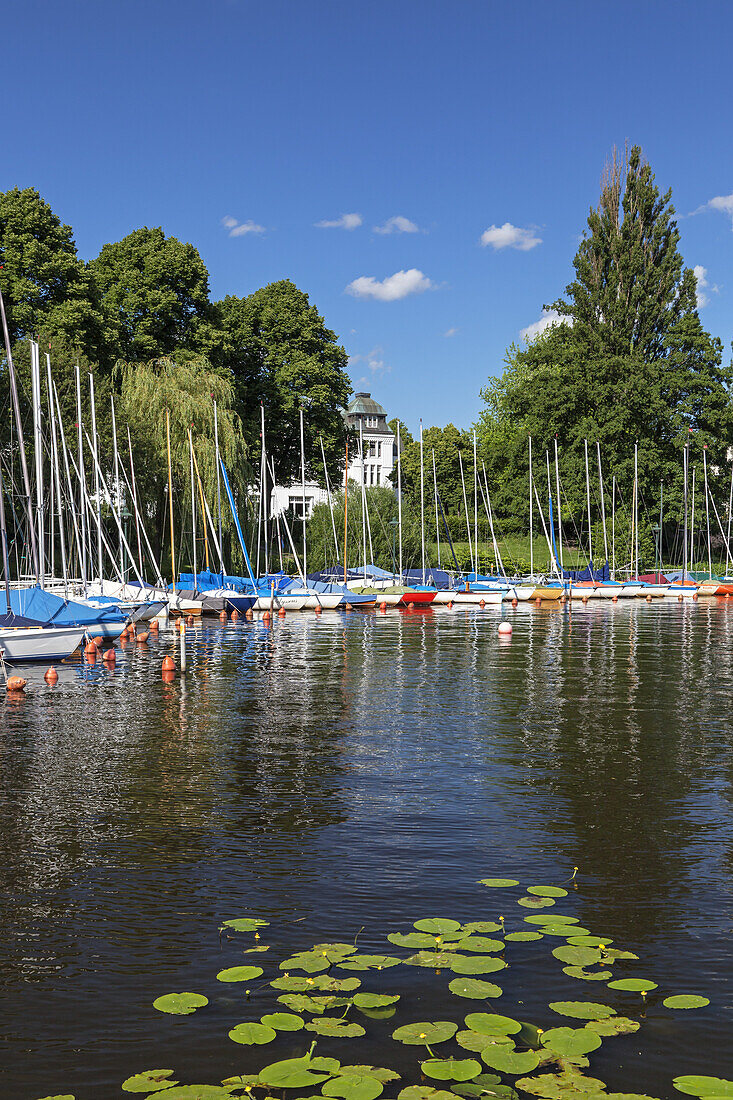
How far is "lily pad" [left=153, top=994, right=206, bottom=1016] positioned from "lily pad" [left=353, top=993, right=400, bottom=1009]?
1.16m

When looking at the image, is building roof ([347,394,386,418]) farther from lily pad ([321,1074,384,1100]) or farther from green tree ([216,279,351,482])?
lily pad ([321,1074,384,1100])

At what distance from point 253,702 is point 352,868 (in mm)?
12128

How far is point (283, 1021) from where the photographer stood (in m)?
6.86

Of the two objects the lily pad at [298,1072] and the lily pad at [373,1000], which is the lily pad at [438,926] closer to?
the lily pad at [373,1000]

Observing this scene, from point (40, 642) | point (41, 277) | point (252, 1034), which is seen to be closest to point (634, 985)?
point (252, 1034)

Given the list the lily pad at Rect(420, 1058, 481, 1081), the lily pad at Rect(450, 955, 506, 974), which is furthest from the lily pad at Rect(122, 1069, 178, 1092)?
the lily pad at Rect(450, 955, 506, 974)

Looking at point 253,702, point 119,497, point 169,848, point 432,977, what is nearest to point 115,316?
point 119,497

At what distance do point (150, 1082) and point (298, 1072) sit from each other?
97 centimetres

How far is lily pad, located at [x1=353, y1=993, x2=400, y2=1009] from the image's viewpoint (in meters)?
7.12

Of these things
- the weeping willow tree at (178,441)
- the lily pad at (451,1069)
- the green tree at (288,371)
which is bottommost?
the lily pad at (451,1069)

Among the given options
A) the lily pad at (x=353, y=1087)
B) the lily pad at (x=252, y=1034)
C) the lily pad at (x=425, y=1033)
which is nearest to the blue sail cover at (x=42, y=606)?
the lily pad at (x=252, y=1034)

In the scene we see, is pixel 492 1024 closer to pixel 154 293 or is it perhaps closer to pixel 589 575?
pixel 154 293

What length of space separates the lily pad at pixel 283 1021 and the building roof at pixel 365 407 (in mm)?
139733

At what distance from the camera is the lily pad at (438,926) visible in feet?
27.8
